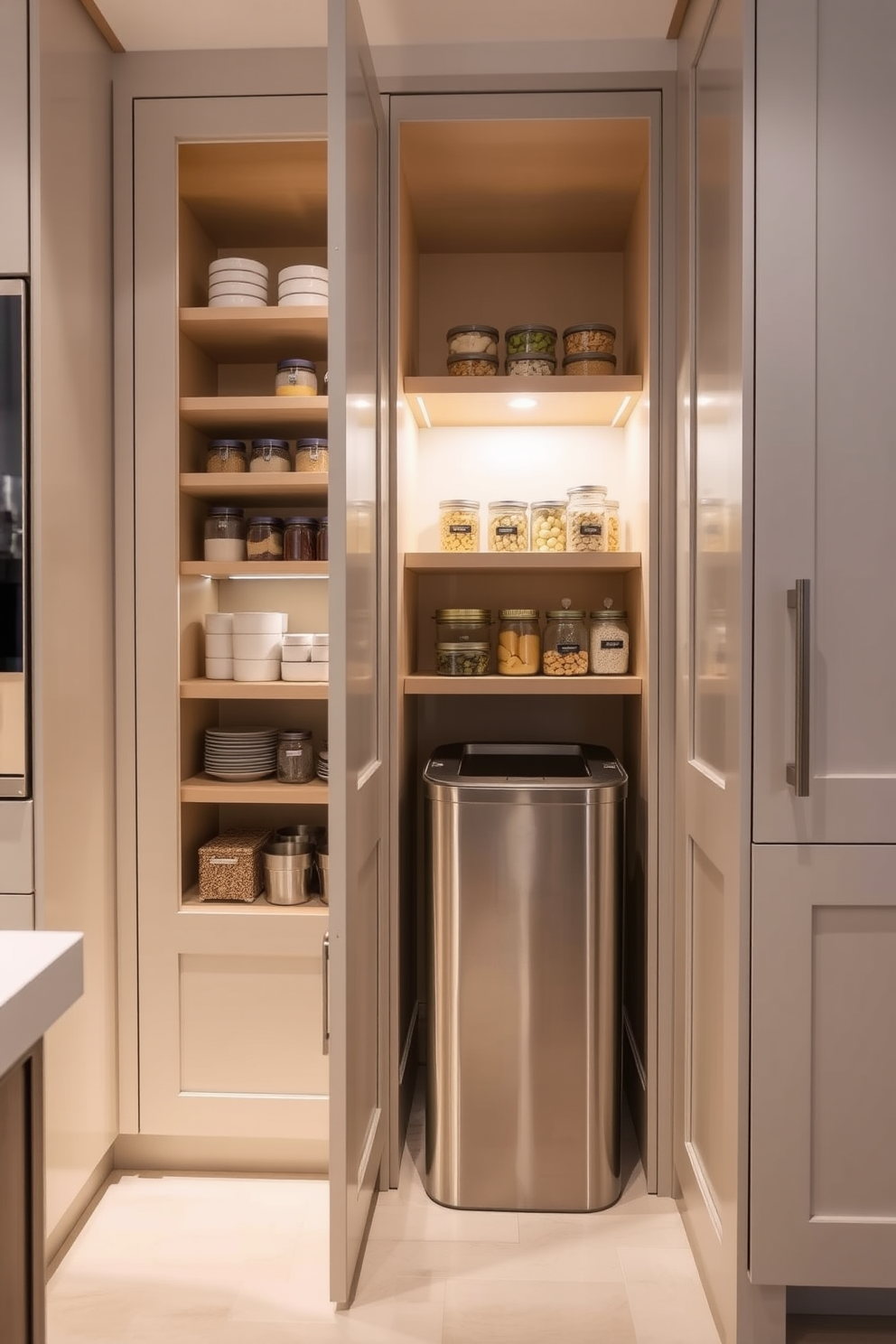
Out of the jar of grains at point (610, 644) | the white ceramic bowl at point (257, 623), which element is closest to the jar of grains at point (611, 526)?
the jar of grains at point (610, 644)

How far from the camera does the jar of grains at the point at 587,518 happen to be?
87.1 inches

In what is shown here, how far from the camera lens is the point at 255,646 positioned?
7.27 feet

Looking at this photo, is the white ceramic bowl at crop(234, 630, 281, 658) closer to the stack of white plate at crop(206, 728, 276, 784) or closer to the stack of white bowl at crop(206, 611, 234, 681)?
the stack of white bowl at crop(206, 611, 234, 681)

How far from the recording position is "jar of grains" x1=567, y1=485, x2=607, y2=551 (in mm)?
2213

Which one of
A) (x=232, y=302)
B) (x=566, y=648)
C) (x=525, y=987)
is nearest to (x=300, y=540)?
(x=232, y=302)

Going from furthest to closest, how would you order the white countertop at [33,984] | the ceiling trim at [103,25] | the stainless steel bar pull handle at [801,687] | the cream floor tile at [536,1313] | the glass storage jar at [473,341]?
the glass storage jar at [473,341] → the ceiling trim at [103,25] → the cream floor tile at [536,1313] → the stainless steel bar pull handle at [801,687] → the white countertop at [33,984]

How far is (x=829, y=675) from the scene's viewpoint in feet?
5.14

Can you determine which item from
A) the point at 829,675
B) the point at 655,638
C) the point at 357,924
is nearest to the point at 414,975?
the point at 357,924

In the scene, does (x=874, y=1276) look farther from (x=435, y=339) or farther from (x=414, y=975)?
(x=435, y=339)

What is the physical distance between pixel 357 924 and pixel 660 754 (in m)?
0.74

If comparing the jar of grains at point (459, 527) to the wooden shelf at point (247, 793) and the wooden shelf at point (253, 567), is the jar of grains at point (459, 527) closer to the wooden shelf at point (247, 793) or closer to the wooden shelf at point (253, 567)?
the wooden shelf at point (253, 567)

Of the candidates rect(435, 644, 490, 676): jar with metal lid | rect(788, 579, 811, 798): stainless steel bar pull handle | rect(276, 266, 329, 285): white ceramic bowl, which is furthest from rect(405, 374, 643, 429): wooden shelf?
rect(788, 579, 811, 798): stainless steel bar pull handle

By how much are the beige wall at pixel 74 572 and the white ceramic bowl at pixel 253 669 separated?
0.91ft

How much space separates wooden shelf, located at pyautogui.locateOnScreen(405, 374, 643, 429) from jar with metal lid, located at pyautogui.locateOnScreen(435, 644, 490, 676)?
57cm
